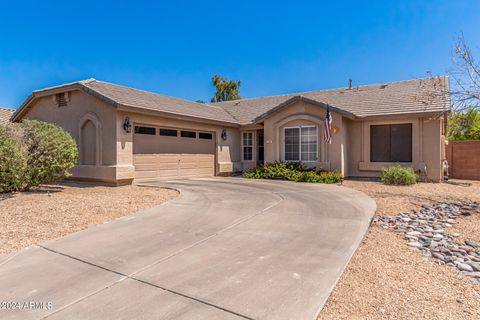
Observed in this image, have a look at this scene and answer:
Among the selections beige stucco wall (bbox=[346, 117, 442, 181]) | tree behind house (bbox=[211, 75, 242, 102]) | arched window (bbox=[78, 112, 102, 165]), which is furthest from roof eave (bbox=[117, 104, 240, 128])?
tree behind house (bbox=[211, 75, 242, 102])

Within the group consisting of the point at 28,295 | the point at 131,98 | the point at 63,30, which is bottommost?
the point at 28,295

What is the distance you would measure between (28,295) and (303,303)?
3045 millimetres

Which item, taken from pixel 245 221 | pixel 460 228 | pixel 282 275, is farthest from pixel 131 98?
pixel 460 228

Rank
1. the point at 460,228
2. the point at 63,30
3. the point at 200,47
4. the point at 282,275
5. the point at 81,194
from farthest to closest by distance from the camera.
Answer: the point at 200,47 → the point at 63,30 → the point at 81,194 → the point at 460,228 → the point at 282,275

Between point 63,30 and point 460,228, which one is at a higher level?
point 63,30

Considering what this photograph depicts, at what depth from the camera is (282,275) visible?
3.58 metres

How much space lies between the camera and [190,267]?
3.88 m

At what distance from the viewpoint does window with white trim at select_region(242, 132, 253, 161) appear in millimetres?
17906

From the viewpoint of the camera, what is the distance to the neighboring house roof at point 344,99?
12266 millimetres

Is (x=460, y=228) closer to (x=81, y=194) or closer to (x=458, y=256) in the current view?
(x=458, y=256)

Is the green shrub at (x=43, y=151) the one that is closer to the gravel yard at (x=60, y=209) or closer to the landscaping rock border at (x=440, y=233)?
the gravel yard at (x=60, y=209)

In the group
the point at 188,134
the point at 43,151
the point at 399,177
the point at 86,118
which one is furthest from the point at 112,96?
the point at 399,177

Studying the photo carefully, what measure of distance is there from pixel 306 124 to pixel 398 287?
11.7 metres

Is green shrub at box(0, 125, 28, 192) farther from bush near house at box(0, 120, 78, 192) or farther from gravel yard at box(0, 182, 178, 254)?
gravel yard at box(0, 182, 178, 254)
